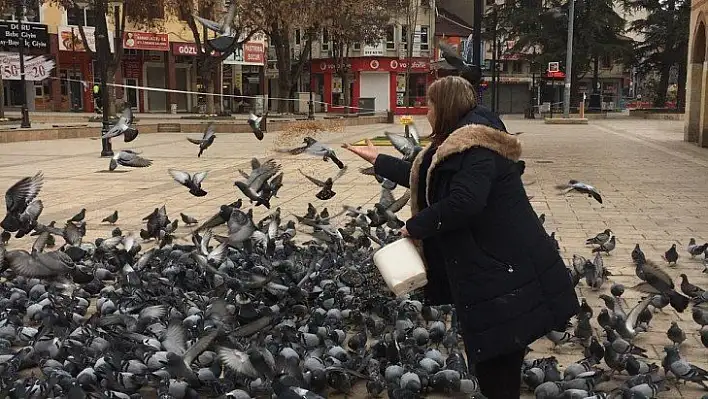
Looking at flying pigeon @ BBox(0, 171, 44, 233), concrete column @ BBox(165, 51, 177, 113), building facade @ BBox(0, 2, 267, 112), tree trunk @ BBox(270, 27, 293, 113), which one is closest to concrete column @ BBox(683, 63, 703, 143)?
tree trunk @ BBox(270, 27, 293, 113)

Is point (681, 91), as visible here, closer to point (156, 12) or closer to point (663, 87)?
point (663, 87)

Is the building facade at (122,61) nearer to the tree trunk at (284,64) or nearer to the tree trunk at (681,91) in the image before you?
the tree trunk at (284,64)

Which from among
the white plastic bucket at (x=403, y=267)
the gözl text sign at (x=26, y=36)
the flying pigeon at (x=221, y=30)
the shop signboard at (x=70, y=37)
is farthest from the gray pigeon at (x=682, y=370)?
the shop signboard at (x=70, y=37)

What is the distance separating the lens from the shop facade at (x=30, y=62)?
39281mm

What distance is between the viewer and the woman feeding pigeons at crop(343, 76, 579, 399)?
9.89 feet

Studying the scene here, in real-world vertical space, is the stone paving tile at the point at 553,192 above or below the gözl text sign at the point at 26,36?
below

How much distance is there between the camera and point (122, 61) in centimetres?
4841

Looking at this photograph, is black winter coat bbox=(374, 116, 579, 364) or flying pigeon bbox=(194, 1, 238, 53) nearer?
black winter coat bbox=(374, 116, 579, 364)

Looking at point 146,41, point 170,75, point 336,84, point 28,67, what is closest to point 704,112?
point 28,67

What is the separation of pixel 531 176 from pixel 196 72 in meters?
41.4

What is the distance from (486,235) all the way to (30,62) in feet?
134

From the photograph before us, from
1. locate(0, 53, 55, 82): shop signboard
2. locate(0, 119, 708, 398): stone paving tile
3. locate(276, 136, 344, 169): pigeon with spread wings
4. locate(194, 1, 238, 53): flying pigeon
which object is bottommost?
locate(0, 119, 708, 398): stone paving tile

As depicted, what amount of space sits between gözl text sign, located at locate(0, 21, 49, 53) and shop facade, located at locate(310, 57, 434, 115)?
933 inches

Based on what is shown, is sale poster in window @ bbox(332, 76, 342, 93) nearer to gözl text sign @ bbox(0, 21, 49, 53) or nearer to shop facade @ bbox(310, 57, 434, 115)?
shop facade @ bbox(310, 57, 434, 115)
